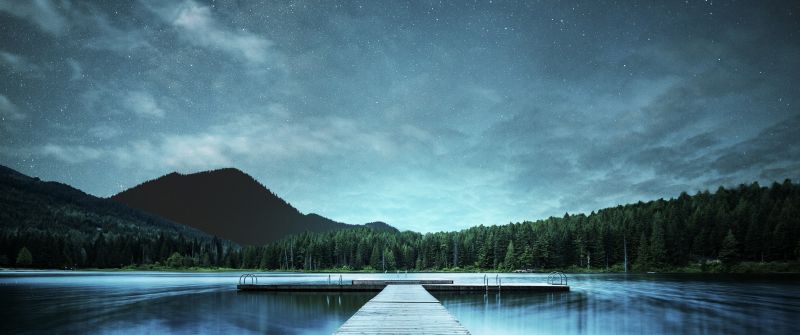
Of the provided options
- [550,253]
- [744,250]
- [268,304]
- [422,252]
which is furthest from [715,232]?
[268,304]

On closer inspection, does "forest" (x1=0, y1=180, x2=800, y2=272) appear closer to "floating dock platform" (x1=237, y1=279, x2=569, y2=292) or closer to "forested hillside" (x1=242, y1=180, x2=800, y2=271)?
"forested hillside" (x1=242, y1=180, x2=800, y2=271)

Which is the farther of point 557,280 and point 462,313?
point 557,280

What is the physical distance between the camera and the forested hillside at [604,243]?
118000mm

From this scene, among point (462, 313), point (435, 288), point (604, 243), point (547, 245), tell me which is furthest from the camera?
point (547, 245)

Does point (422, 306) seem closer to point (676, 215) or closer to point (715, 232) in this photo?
point (715, 232)

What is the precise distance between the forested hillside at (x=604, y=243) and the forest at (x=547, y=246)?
270 millimetres

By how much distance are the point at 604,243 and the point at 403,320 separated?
12728 centimetres

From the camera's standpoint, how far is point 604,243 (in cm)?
13875

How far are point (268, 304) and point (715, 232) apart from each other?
113345mm

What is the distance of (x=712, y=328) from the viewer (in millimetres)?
30312

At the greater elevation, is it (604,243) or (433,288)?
(604,243)

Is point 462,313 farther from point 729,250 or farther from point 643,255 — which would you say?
point 643,255

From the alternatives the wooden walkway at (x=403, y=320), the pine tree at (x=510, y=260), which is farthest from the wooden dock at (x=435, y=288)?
the pine tree at (x=510, y=260)

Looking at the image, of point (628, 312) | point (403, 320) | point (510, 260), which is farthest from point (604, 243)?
point (403, 320)
